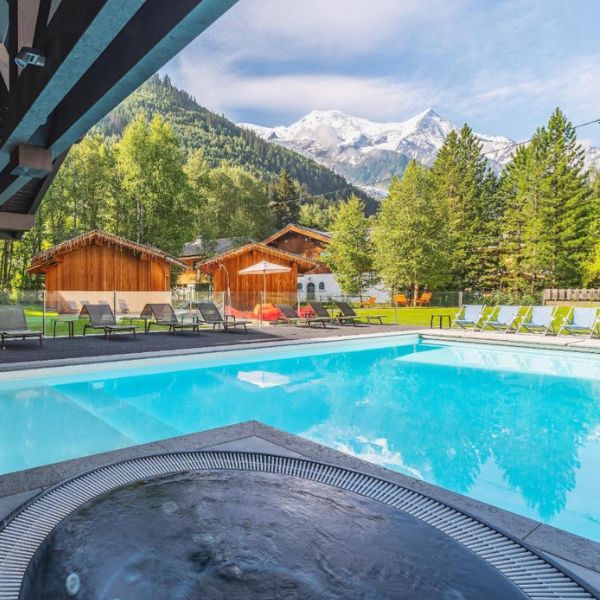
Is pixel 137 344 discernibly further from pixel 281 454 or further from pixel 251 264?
pixel 251 264

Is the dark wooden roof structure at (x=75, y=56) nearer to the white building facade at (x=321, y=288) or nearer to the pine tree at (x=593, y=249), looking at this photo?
the pine tree at (x=593, y=249)

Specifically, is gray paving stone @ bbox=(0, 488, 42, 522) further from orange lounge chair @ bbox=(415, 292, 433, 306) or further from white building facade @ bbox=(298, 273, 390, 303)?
white building facade @ bbox=(298, 273, 390, 303)

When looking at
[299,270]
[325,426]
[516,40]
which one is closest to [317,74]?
[516,40]

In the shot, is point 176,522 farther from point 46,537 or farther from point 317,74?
point 317,74

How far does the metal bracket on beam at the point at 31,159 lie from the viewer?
4.58 meters

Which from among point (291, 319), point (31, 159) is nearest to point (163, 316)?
point (291, 319)

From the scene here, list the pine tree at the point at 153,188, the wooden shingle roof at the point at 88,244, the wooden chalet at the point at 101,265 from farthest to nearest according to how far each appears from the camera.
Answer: the pine tree at the point at 153,188
the wooden chalet at the point at 101,265
the wooden shingle roof at the point at 88,244

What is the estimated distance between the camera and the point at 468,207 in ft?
106

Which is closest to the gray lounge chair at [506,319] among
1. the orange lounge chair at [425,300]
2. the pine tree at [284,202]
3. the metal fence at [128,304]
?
the metal fence at [128,304]

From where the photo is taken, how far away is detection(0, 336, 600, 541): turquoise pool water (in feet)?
14.5

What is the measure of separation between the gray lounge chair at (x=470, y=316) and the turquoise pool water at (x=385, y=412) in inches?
134

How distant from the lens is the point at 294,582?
111 centimetres

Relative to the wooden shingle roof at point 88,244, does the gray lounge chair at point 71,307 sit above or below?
A: below

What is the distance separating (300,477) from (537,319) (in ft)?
43.6
